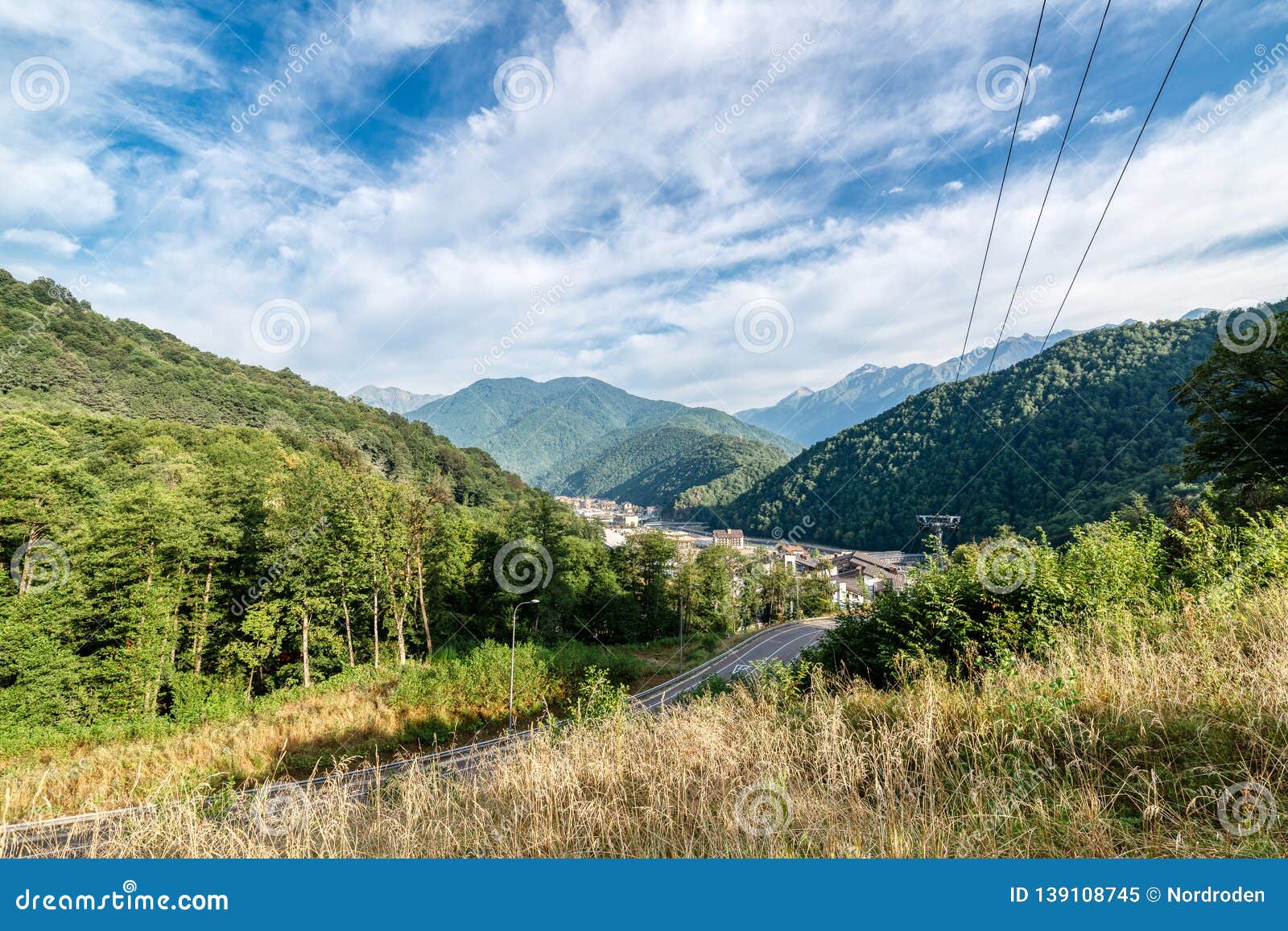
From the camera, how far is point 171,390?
5738 centimetres

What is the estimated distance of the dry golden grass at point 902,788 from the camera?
259 centimetres

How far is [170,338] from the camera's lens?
8150 cm

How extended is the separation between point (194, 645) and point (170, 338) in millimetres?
86395

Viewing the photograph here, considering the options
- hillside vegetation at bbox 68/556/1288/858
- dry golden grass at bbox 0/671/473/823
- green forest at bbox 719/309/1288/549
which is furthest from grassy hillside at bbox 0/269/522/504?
green forest at bbox 719/309/1288/549

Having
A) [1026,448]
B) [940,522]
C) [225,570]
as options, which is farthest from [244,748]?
[1026,448]

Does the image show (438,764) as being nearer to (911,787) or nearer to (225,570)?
(911,787)

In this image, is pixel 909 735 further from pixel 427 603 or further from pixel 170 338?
pixel 170 338

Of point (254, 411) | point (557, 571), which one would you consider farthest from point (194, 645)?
point (254, 411)

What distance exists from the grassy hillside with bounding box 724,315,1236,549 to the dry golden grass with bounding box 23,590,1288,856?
63.4 m

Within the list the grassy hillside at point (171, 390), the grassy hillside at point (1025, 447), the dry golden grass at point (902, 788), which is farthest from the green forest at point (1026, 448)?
the grassy hillside at point (171, 390)

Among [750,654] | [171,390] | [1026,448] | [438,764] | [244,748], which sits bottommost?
[750,654]

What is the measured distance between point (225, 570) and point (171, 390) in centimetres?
4918

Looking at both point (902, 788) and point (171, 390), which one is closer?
point (902, 788)

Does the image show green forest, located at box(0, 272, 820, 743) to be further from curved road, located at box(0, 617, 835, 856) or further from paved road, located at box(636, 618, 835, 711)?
curved road, located at box(0, 617, 835, 856)
